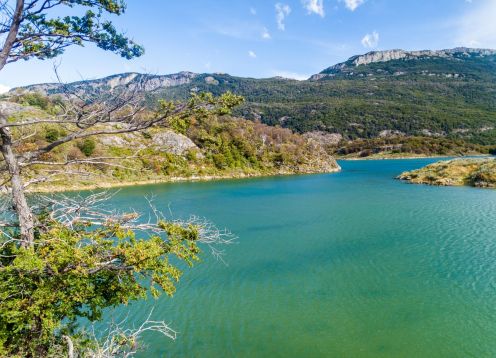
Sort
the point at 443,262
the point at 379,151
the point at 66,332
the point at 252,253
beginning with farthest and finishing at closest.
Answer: the point at 379,151
the point at 252,253
the point at 443,262
the point at 66,332

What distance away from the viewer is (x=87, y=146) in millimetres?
67375

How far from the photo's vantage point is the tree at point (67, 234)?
6.98 metres

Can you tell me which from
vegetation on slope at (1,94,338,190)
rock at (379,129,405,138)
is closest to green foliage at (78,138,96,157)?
vegetation on slope at (1,94,338,190)

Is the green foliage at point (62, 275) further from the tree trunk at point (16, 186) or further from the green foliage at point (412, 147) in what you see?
the green foliage at point (412, 147)

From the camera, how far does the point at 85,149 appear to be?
67.1 meters

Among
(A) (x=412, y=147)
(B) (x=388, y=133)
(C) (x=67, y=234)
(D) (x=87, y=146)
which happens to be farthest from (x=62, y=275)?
(B) (x=388, y=133)

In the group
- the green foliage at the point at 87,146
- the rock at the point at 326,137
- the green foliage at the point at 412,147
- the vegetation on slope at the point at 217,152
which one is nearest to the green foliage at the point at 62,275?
the vegetation on slope at the point at 217,152

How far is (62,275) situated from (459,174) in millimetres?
68167

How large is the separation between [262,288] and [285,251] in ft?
21.2

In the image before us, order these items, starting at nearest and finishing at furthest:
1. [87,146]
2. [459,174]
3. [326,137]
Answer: [459,174], [87,146], [326,137]

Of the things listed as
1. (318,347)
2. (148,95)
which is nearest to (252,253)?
(318,347)

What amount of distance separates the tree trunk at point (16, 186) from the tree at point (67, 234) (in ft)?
0.06

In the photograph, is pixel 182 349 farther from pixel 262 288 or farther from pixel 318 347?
pixel 262 288

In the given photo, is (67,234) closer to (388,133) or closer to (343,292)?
(343,292)
